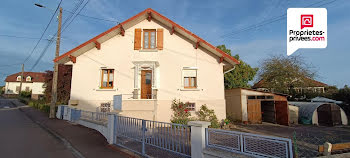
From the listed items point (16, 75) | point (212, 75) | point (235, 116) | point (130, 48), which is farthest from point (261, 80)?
point (16, 75)

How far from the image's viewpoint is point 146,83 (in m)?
12.1

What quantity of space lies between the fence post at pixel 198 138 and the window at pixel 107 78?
9319 mm

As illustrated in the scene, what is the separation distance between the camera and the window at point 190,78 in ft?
39.5

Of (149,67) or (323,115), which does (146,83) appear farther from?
(323,115)

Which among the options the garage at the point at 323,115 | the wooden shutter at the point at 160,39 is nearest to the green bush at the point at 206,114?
the wooden shutter at the point at 160,39

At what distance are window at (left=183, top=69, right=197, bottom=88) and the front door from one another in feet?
8.44

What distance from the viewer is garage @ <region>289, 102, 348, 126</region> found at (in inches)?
565

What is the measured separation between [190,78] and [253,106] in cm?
613

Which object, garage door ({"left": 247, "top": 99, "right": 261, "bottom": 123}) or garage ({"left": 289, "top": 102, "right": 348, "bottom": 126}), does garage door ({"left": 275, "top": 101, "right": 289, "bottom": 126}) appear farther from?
garage ({"left": 289, "top": 102, "right": 348, "bottom": 126})

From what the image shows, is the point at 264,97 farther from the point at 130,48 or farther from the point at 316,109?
the point at 130,48

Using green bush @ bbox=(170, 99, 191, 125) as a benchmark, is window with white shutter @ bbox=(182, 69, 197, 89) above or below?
above

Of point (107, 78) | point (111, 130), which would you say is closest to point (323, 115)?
point (111, 130)

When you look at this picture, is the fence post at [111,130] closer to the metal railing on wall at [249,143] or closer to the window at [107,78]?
the metal railing on wall at [249,143]

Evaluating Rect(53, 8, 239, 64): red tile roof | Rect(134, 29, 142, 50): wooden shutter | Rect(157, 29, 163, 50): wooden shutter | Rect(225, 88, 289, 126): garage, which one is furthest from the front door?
Rect(225, 88, 289, 126): garage
